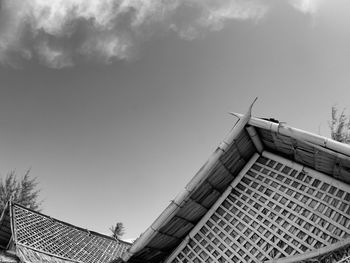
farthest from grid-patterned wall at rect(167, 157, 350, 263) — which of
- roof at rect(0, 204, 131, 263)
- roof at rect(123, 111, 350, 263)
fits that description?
→ roof at rect(0, 204, 131, 263)

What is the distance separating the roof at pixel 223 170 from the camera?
3002mm

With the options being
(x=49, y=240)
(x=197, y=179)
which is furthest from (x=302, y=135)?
(x=49, y=240)

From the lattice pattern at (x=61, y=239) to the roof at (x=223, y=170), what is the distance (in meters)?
2.36

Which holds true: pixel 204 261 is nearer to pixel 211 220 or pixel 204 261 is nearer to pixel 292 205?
pixel 211 220

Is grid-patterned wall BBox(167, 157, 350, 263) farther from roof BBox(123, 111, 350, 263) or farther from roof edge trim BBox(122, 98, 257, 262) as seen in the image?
roof edge trim BBox(122, 98, 257, 262)

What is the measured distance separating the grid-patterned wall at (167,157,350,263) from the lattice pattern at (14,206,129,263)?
264cm

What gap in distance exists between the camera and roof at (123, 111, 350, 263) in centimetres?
300

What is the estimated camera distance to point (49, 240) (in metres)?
5.43

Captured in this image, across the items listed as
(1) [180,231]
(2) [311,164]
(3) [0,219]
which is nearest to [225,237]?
(1) [180,231]

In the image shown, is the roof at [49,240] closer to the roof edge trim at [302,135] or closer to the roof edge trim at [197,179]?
the roof edge trim at [197,179]

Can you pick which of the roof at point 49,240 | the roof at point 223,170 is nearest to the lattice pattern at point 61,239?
the roof at point 49,240

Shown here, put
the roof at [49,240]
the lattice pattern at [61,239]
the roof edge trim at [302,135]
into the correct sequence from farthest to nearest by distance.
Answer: the lattice pattern at [61,239]
the roof at [49,240]
the roof edge trim at [302,135]

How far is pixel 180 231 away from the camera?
3689 mm

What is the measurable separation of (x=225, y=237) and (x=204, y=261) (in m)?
0.38
